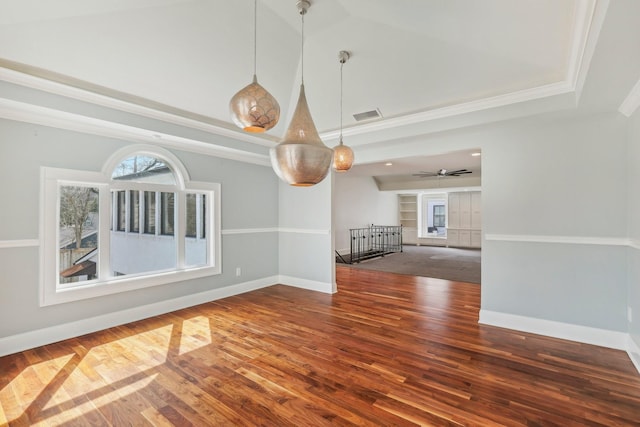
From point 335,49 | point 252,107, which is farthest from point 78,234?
point 335,49

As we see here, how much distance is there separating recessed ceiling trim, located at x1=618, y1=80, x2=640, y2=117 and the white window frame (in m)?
5.08

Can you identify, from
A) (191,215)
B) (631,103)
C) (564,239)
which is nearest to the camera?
(631,103)

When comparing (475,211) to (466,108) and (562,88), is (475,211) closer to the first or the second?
(466,108)

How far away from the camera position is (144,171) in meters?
4.11

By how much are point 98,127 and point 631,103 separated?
5.69 metres

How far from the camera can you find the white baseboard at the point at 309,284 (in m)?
5.25

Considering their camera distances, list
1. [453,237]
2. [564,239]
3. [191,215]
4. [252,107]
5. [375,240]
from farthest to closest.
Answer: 1. [453,237]
2. [375,240]
3. [191,215]
4. [564,239]
5. [252,107]

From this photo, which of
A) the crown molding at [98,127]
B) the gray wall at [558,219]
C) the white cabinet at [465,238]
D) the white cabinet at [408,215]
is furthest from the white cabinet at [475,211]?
the crown molding at [98,127]

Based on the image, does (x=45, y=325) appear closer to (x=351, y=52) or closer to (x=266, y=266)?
(x=266, y=266)

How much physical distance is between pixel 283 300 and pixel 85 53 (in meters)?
3.94

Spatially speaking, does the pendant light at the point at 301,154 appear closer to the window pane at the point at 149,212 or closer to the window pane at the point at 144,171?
the window pane at the point at 144,171

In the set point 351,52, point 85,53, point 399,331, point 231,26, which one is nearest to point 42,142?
point 85,53

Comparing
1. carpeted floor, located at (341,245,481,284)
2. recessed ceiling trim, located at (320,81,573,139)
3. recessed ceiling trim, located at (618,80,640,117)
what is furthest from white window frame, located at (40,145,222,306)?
recessed ceiling trim, located at (618,80,640,117)

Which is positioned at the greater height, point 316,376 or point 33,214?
point 33,214
